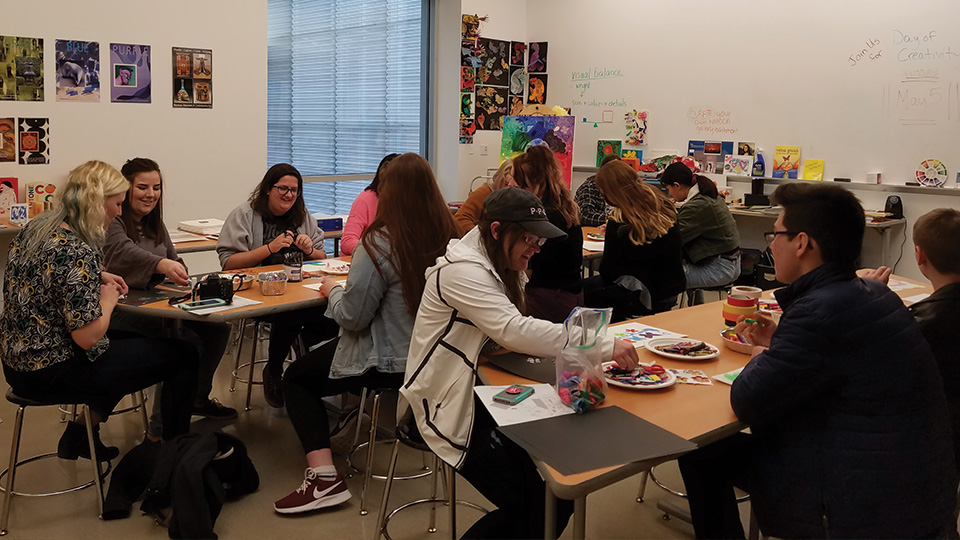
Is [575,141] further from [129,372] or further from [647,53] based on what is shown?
[129,372]

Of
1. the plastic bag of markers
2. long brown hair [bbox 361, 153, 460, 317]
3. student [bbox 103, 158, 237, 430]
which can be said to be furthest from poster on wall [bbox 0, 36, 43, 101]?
the plastic bag of markers

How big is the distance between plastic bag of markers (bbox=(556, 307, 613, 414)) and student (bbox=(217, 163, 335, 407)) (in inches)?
78.4

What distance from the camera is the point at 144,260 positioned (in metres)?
3.35

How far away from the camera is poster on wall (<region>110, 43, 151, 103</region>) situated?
5.40 meters

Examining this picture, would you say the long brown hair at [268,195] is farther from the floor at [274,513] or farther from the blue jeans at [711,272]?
the blue jeans at [711,272]

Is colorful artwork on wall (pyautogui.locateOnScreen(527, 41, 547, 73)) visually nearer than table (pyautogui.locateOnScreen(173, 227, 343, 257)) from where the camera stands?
No

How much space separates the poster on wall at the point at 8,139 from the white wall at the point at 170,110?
0.05m

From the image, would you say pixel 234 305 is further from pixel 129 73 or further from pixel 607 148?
pixel 607 148

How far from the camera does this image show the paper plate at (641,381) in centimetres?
219

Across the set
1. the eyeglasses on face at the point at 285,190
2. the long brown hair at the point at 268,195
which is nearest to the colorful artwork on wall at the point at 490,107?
the long brown hair at the point at 268,195

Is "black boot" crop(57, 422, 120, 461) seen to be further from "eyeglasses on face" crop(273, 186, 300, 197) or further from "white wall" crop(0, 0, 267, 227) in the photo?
"white wall" crop(0, 0, 267, 227)

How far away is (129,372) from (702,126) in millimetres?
5534

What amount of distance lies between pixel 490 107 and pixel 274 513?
5.89 metres

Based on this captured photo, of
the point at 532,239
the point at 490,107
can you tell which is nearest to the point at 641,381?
the point at 532,239
